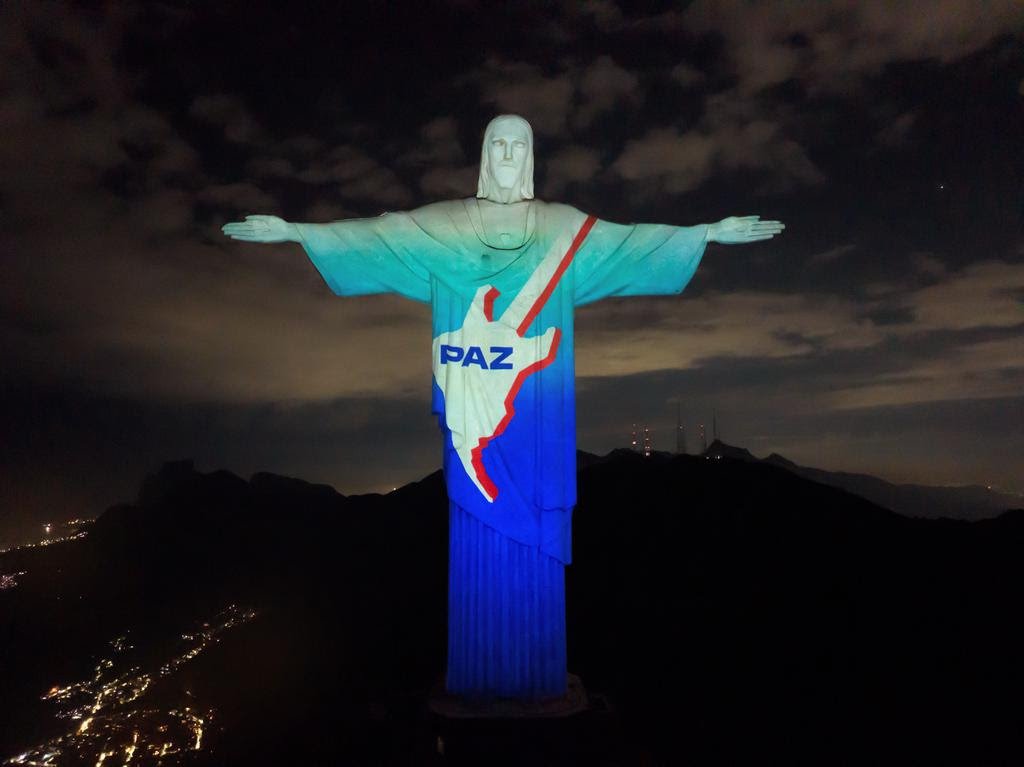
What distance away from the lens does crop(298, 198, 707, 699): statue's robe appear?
5.13 meters

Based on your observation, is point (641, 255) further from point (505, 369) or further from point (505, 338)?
point (505, 369)

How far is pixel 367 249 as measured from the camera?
555cm

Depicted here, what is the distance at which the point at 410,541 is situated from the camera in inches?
417

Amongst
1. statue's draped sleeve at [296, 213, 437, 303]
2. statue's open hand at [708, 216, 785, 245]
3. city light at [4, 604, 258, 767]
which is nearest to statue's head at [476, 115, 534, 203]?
statue's draped sleeve at [296, 213, 437, 303]

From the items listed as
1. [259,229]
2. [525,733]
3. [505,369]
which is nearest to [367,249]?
[259,229]

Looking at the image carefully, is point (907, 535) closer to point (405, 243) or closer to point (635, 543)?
point (635, 543)

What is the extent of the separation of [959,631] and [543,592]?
592cm

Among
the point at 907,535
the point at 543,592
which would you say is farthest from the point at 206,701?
the point at 907,535

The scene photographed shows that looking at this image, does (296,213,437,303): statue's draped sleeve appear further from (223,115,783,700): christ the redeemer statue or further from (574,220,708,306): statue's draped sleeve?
(574,220,708,306): statue's draped sleeve

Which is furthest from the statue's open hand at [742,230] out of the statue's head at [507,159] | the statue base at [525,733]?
the statue base at [525,733]

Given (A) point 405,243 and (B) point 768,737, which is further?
(B) point 768,737

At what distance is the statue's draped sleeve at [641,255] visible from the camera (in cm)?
562

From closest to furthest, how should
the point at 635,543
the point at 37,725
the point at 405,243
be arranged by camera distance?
1. the point at 405,243
2. the point at 37,725
3. the point at 635,543

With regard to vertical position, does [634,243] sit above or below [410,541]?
above
